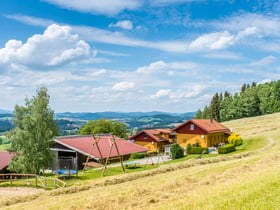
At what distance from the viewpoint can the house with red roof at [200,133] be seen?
47750 mm

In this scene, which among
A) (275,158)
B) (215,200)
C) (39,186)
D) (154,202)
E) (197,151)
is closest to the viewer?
(215,200)

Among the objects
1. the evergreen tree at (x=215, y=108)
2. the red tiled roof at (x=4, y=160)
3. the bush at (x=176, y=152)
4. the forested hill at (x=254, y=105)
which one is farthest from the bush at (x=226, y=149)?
the evergreen tree at (x=215, y=108)

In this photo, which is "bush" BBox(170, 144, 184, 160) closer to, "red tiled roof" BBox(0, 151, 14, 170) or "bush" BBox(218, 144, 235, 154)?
"bush" BBox(218, 144, 235, 154)

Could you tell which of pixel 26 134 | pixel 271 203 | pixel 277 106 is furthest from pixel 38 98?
pixel 277 106

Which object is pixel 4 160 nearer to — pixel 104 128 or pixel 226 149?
pixel 226 149

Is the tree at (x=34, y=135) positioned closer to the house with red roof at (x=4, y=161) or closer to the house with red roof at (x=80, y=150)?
the house with red roof at (x=80, y=150)

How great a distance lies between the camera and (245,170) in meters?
16.5

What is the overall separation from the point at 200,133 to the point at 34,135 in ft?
97.2

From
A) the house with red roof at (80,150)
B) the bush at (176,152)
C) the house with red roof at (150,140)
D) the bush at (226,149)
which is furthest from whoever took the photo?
the house with red roof at (150,140)

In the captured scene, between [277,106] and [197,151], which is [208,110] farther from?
[197,151]

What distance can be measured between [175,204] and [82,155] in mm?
28885

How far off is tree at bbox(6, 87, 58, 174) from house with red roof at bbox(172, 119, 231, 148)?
27.2m

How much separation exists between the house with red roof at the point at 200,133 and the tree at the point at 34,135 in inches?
1071

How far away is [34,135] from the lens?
2800 centimetres
